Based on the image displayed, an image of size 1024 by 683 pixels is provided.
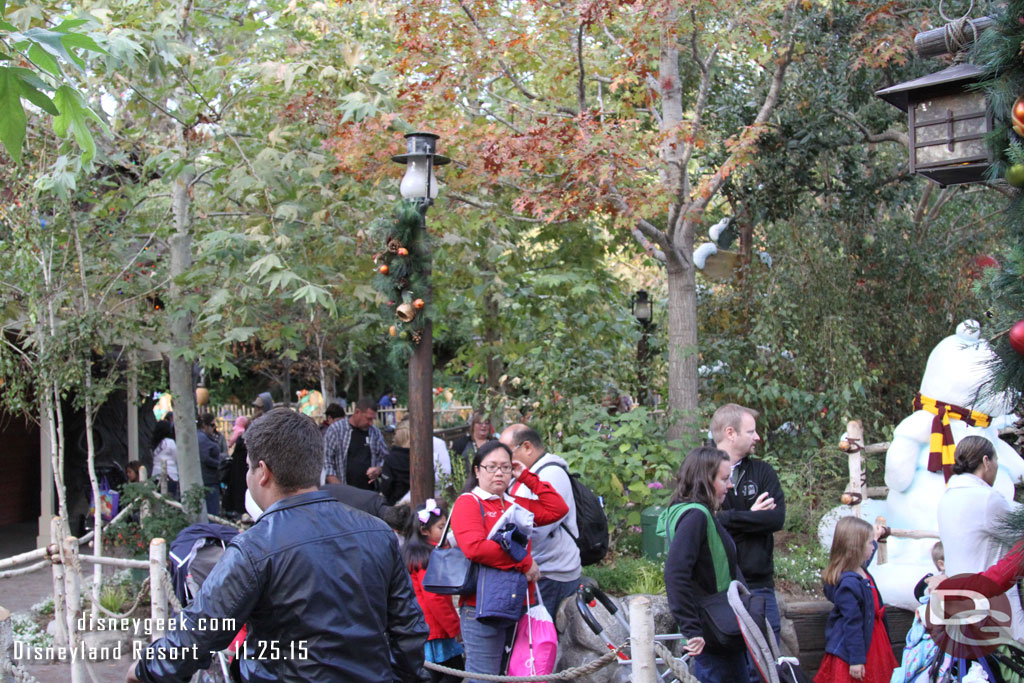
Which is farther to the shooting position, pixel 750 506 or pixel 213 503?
pixel 213 503

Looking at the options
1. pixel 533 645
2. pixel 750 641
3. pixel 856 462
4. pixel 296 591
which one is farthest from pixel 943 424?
pixel 296 591

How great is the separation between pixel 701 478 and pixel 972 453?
145 cm

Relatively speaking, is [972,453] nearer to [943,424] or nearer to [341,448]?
[943,424]

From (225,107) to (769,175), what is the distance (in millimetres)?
6467

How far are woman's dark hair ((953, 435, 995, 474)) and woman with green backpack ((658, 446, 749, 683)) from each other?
1.26 m

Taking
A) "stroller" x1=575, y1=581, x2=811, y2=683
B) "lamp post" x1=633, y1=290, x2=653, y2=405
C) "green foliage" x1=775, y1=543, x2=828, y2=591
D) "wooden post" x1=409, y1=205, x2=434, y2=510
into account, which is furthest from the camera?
"lamp post" x1=633, y1=290, x2=653, y2=405

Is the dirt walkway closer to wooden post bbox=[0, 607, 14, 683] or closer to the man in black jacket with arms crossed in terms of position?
wooden post bbox=[0, 607, 14, 683]

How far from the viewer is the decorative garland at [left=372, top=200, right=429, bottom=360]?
695cm

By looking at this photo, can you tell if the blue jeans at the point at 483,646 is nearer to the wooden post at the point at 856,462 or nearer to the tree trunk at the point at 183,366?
the wooden post at the point at 856,462

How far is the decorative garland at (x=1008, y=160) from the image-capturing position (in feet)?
9.78

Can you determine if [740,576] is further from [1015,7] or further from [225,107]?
[225,107]

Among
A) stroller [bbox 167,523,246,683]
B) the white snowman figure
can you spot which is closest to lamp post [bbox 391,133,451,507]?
stroller [bbox 167,523,246,683]

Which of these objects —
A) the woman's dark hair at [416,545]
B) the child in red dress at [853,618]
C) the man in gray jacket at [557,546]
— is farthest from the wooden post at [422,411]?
the child in red dress at [853,618]

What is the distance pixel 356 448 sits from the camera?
9203 millimetres
